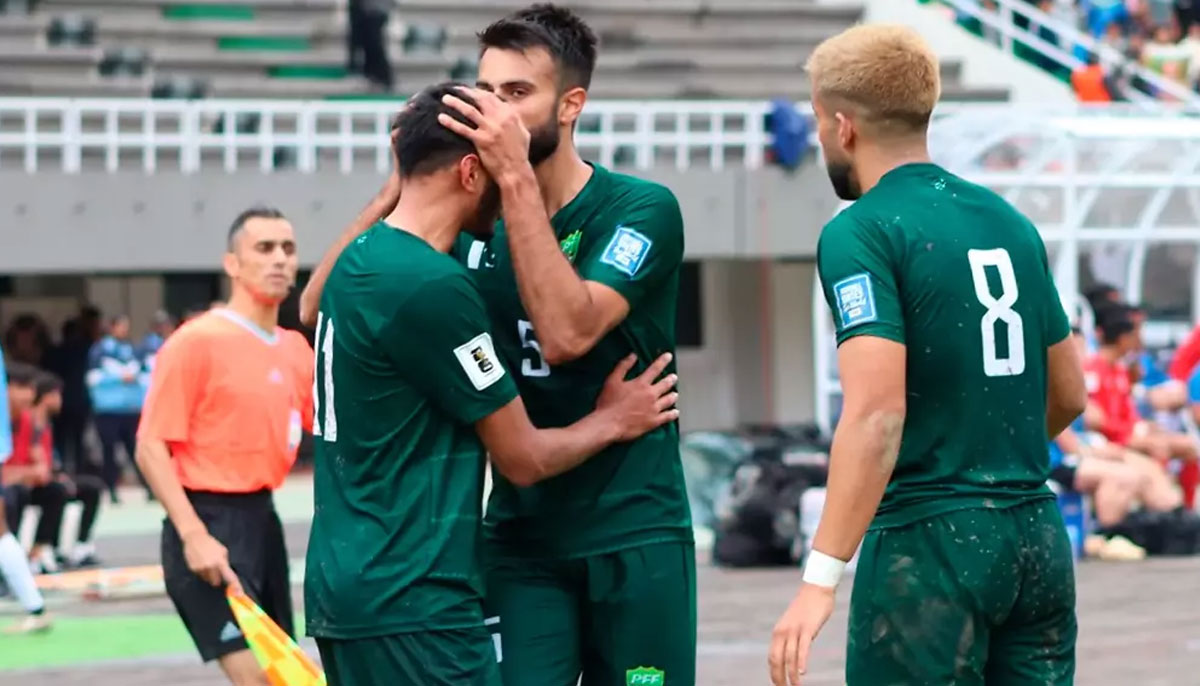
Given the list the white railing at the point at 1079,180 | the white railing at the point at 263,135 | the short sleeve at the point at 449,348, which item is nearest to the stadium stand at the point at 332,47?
the white railing at the point at 263,135

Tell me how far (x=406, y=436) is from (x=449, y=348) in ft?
0.67

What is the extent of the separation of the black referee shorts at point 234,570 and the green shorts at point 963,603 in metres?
3.21

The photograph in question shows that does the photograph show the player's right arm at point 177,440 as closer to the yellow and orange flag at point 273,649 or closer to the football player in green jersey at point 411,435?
the yellow and orange flag at point 273,649

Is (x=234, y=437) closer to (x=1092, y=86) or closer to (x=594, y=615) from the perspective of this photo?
(x=594, y=615)

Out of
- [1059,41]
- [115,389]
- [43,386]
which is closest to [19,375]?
[43,386]

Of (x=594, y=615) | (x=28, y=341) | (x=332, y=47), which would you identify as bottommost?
(x=28, y=341)

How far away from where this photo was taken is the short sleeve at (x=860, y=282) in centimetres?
455

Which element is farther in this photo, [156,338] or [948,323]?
[156,338]

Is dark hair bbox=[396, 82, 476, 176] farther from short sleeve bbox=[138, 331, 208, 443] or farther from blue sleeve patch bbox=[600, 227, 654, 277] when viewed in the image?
short sleeve bbox=[138, 331, 208, 443]

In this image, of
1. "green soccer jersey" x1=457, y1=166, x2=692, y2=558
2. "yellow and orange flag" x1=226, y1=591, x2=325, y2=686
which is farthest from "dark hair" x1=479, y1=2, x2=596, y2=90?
"yellow and orange flag" x1=226, y1=591, x2=325, y2=686

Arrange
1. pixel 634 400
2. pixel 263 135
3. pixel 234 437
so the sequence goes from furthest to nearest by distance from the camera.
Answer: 1. pixel 263 135
2. pixel 234 437
3. pixel 634 400

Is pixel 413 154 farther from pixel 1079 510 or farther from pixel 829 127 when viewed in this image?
pixel 1079 510

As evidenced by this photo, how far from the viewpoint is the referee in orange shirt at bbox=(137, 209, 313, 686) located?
7.54 meters

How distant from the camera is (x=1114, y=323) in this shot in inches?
628
